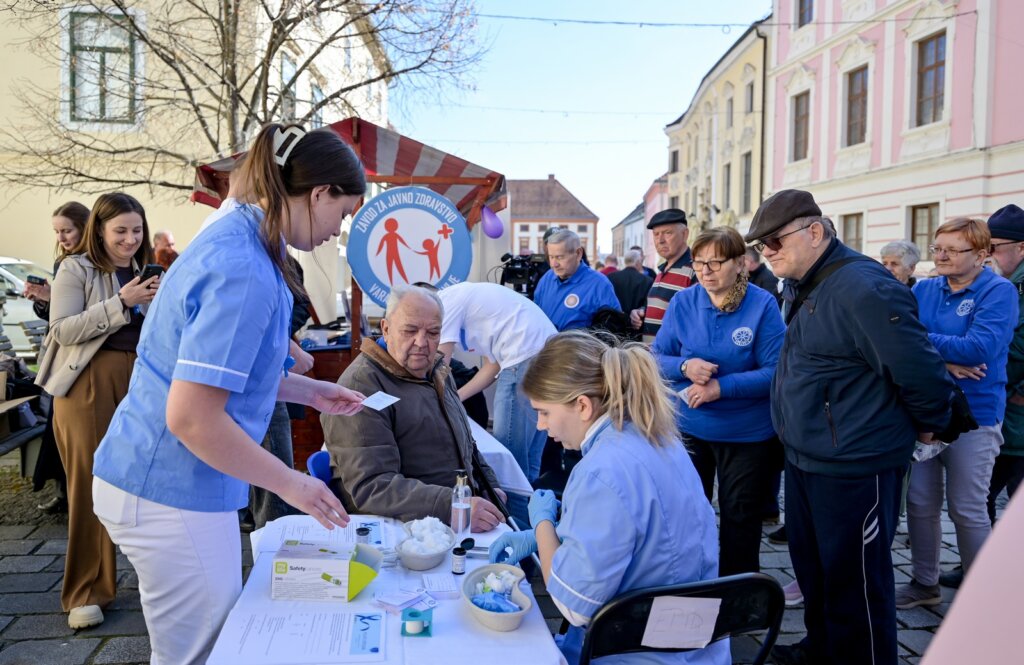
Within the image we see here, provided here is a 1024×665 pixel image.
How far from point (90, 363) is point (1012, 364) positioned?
4.34m

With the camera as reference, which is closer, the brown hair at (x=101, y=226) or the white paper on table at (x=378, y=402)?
the white paper on table at (x=378, y=402)

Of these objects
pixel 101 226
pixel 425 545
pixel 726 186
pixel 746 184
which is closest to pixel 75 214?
pixel 101 226

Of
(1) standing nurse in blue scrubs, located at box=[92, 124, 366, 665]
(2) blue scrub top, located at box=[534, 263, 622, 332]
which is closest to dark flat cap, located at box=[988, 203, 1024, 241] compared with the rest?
(2) blue scrub top, located at box=[534, 263, 622, 332]

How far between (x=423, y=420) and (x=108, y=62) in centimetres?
1193

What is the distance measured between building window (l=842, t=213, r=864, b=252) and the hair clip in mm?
19001

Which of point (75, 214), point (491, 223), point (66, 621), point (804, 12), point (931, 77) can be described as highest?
point (804, 12)

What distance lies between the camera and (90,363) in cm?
319

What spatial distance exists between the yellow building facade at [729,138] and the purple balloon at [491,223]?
19.0 m

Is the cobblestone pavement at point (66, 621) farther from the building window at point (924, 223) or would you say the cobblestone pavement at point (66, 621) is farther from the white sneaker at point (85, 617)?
the building window at point (924, 223)

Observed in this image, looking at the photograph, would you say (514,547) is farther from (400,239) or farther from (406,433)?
(400,239)

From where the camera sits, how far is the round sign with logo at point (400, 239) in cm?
481

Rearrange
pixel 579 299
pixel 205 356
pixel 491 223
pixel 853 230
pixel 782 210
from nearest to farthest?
pixel 205 356, pixel 782 210, pixel 579 299, pixel 491 223, pixel 853 230

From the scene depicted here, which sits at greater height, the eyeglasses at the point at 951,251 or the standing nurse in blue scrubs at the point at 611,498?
the eyeglasses at the point at 951,251

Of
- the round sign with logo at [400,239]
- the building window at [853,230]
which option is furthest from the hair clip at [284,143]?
the building window at [853,230]
